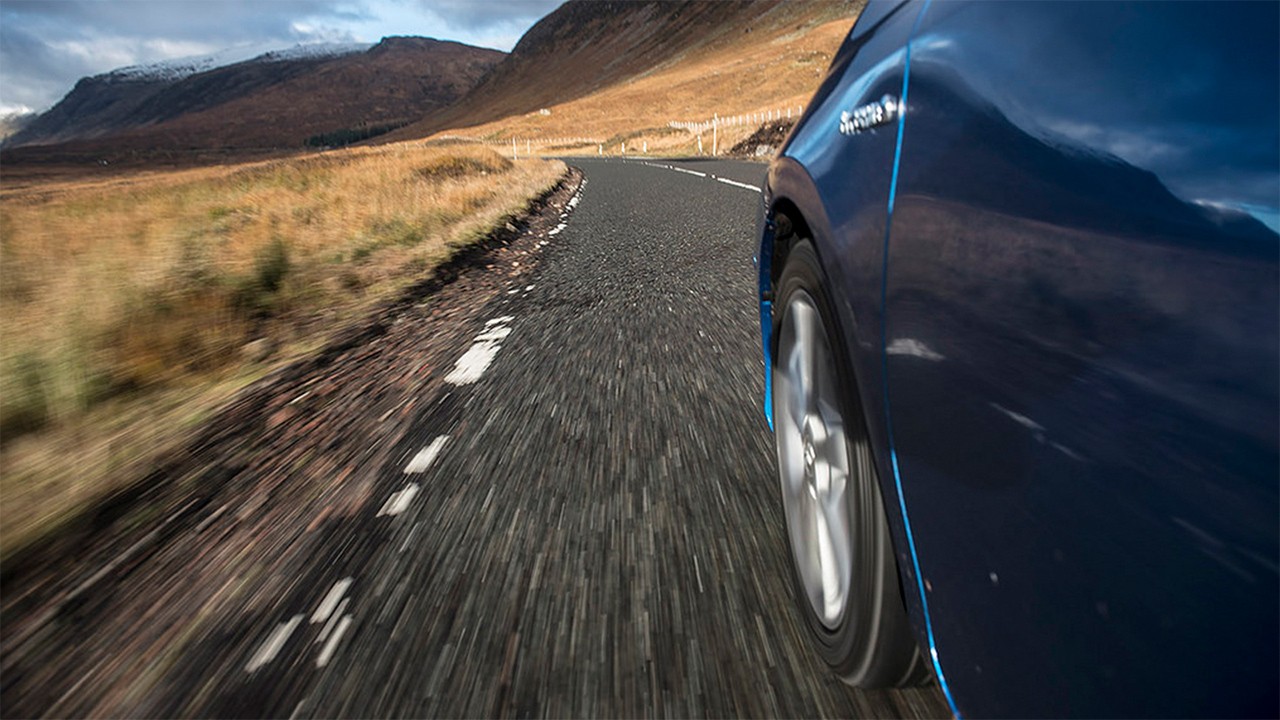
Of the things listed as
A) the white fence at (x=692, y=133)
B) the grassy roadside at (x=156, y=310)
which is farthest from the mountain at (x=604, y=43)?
the grassy roadside at (x=156, y=310)

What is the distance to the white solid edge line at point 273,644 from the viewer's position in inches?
66.7

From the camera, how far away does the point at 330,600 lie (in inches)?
75.5

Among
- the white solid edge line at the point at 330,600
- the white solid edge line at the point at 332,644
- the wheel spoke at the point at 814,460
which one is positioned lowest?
the white solid edge line at the point at 330,600

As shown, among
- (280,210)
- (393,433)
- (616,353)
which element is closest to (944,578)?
(393,433)

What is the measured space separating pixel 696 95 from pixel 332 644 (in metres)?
75.1

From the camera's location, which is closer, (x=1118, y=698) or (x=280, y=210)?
(x=1118, y=698)

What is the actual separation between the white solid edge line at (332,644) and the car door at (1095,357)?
50.6 inches

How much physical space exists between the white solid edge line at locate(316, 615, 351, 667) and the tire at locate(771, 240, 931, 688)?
41.0 inches

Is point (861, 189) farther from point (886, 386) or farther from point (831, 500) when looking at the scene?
point (831, 500)

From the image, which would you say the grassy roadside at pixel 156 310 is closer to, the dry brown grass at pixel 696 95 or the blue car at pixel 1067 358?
the blue car at pixel 1067 358

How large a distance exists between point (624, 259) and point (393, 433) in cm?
433

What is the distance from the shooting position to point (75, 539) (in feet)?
7.89

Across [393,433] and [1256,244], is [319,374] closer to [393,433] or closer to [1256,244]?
[393,433]

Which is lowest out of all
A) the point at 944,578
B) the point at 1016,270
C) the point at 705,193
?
the point at 705,193
